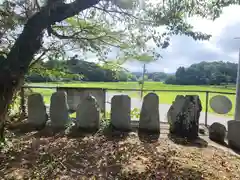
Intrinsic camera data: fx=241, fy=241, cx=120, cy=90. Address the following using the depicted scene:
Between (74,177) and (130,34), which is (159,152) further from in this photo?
(130,34)

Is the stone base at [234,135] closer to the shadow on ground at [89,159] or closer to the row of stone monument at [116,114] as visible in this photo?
the row of stone monument at [116,114]

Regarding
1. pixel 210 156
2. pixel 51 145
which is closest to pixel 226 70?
pixel 210 156

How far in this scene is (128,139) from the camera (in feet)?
12.6

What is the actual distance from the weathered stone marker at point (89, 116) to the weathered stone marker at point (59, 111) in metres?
0.30

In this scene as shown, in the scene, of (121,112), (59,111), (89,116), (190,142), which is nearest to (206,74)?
(190,142)

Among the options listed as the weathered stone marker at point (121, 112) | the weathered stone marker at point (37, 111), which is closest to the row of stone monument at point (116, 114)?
the weathered stone marker at point (121, 112)

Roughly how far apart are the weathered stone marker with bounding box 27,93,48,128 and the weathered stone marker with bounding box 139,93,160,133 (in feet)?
6.11

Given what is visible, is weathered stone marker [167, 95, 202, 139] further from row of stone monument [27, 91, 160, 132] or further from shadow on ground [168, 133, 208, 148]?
row of stone monument [27, 91, 160, 132]

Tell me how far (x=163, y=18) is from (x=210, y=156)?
211cm

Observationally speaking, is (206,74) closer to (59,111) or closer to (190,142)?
(190,142)

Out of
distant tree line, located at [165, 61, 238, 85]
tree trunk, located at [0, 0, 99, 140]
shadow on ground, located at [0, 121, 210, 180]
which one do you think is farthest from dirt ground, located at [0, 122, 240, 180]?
distant tree line, located at [165, 61, 238, 85]

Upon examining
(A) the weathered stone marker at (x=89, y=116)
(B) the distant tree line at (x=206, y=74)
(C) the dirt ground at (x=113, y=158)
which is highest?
(B) the distant tree line at (x=206, y=74)

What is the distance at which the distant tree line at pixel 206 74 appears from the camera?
22.1 ft

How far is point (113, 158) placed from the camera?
9.98 feet
